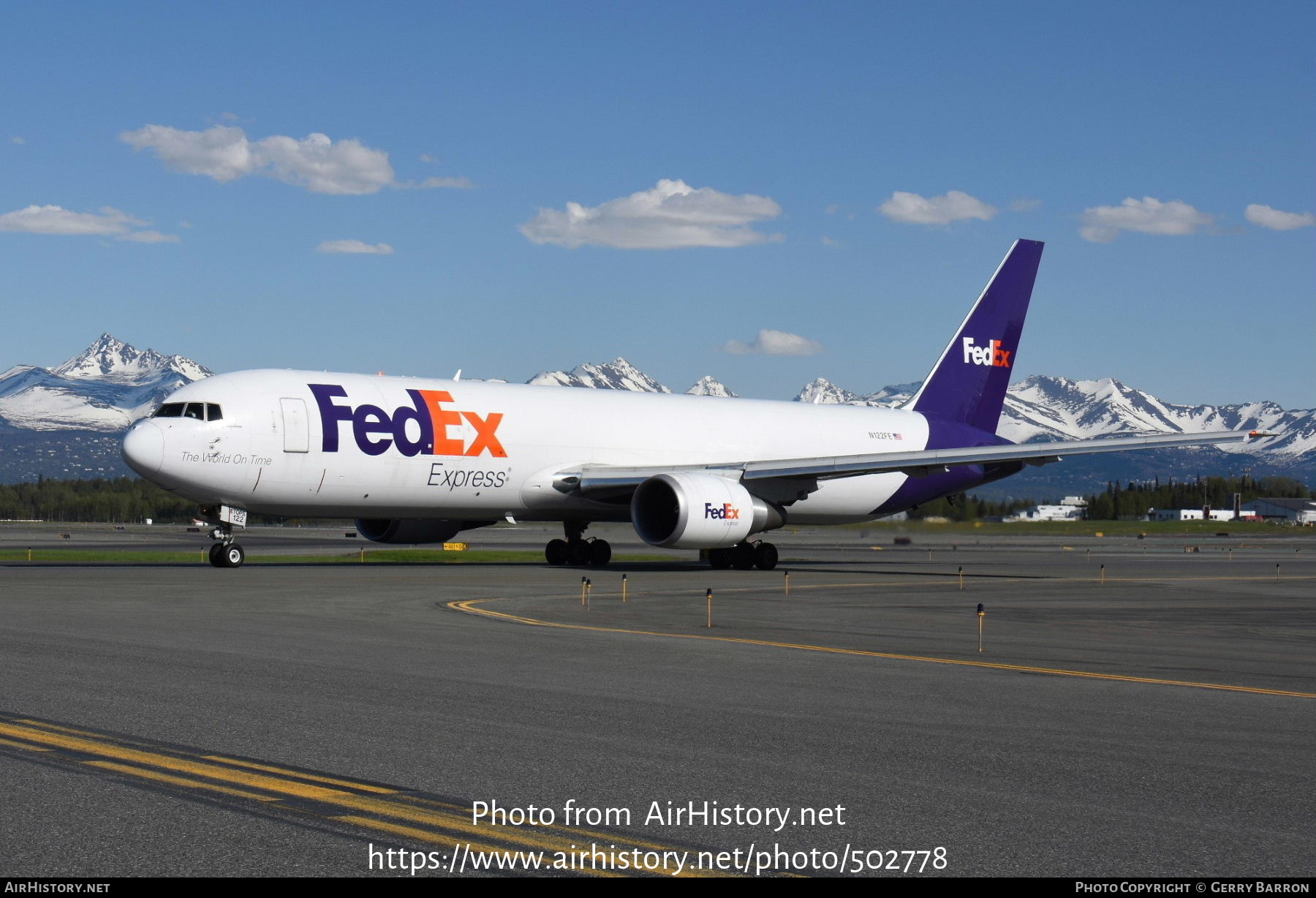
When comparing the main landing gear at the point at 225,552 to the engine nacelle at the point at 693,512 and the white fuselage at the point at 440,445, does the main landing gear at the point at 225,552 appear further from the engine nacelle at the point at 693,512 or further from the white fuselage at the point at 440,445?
the engine nacelle at the point at 693,512

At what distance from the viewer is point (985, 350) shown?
1951 inches

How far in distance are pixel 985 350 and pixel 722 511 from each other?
17.0 metres

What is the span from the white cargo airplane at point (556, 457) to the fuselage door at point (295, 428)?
45 mm

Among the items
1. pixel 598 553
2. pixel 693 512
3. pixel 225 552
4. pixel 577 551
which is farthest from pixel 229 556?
pixel 598 553

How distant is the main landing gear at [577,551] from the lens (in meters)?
42.2

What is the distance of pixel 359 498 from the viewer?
3547 cm

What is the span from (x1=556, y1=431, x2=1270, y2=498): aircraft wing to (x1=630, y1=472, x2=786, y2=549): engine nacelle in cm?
72

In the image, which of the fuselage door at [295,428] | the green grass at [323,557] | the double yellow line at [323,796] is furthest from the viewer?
the green grass at [323,557]

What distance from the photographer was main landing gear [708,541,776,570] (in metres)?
40.8

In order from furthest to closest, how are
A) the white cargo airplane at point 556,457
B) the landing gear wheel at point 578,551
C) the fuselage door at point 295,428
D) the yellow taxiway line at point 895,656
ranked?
the landing gear wheel at point 578,551 < the fuselage door at point 295,428 < the white cargo airplane at point 556,457 < the yellow taxiway line at point 895,656

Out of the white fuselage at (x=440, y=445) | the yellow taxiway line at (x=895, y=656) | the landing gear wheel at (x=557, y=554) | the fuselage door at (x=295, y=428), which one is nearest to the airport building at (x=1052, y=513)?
the white fuselage at (x=440, y=445)

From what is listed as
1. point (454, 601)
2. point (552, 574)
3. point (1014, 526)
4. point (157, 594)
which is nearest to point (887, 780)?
point (454, 601)

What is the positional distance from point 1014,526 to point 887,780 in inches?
2424

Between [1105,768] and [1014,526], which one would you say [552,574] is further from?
[1014,526]
